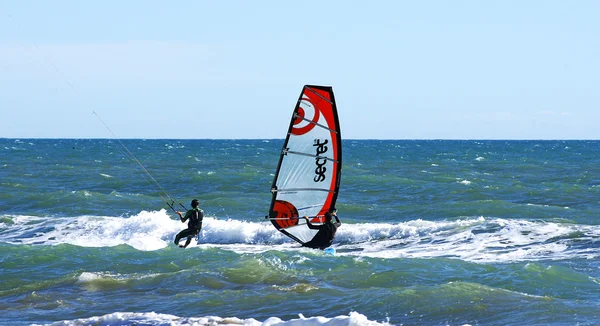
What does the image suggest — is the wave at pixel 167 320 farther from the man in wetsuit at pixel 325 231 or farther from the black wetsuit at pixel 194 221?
the man in wetsuit at pixel 325 231

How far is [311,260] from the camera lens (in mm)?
13250

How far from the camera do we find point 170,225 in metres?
20.5

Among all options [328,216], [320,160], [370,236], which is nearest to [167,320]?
[328,216]

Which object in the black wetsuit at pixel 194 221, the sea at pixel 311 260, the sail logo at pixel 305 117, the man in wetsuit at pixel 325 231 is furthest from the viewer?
the man in wetsuit at pixel 325 231

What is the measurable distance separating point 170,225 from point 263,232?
2.68 metres

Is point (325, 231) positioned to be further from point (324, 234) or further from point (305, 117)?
point (305, 117)

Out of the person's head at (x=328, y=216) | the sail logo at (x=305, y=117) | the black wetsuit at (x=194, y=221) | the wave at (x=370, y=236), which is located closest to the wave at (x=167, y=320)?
the black wetsuit at (x=194, y=221)

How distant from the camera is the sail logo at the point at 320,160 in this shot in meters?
13.3

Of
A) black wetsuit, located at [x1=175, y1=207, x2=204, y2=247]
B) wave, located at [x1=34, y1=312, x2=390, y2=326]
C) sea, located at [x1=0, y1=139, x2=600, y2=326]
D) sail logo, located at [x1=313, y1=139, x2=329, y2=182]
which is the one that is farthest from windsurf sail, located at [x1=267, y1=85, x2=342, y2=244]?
wave, located at [x1=34, y1=312, x2=390, y2=326]

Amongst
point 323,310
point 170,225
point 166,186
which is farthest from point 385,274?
point 166,186

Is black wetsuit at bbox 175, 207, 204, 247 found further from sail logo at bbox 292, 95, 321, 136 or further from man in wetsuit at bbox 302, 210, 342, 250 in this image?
sail logo at bbox 292, 95, 321, 136

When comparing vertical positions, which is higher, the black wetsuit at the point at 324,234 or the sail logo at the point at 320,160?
the sail logo at the point at 320,160

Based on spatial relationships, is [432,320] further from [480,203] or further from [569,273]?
[480,203]

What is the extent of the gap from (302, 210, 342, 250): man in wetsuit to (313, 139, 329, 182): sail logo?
612mm
